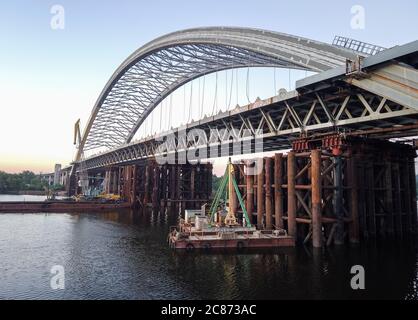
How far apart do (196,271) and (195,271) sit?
0.06m

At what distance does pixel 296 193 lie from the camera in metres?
28.7

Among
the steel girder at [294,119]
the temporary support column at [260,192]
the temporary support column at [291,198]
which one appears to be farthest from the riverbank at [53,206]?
the temporary support column at [291,198]

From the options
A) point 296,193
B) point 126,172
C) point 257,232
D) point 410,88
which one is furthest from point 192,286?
point 126,172

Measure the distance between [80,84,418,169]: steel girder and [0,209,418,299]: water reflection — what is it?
11260 mm

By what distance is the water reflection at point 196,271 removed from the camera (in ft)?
51.8

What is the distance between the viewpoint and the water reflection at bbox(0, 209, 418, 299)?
51.8 ft

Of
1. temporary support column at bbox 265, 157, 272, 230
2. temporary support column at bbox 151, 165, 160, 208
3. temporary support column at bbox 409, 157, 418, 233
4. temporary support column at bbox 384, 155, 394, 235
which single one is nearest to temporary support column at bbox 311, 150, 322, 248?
temporary support column at bbox 265, 157, 272, 230

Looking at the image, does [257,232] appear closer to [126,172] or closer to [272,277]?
[272,277]

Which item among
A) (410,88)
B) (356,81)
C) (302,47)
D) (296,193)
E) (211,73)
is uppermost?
(211,73)

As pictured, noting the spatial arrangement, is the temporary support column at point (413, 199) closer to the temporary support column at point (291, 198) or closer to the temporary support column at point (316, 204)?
the temporary support column at point (316, 204)

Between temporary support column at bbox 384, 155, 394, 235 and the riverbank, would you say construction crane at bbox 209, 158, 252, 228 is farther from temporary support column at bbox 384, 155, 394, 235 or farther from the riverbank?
the riverbank

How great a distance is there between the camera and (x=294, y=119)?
33188mm

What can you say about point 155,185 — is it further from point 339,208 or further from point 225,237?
point 339,208
